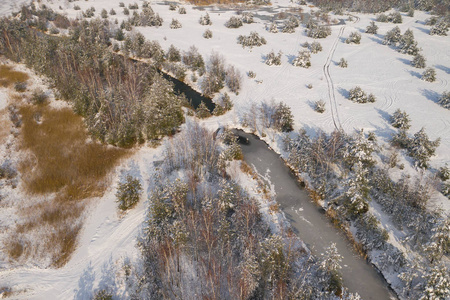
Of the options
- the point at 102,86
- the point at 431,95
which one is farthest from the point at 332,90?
the point at 102,86

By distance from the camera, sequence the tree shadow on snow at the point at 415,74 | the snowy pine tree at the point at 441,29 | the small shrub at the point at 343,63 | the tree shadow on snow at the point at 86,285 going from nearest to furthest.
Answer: the tree shadow on snow at the point at 86,285
the tree shadow on snow at the point at 415,74
the small shrub at the point at 343,63
the snowy pine tree at the point at 441,29

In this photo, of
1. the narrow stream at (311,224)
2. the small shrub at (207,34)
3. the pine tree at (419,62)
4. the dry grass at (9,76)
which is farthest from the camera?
the small shrub at (207,34)

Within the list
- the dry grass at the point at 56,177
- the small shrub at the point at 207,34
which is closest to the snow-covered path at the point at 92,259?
the dry grass at the point at 56,177

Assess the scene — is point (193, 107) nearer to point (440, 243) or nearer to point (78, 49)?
point (78, 49)

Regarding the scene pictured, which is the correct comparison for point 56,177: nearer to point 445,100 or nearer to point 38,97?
point 38,97

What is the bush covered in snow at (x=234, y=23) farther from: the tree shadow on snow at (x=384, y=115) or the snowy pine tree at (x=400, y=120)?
the snowy pine tree at (x=400, y=120)
